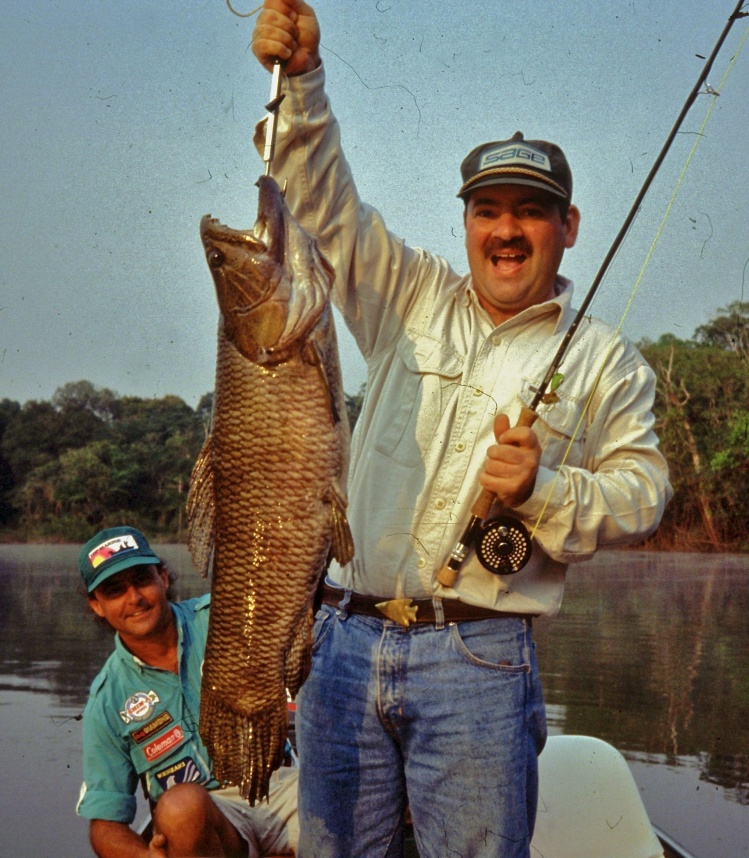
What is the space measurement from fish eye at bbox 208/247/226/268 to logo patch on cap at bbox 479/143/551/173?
945 millimetres

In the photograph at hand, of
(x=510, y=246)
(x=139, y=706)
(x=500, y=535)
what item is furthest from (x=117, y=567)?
(x=510, y=246)

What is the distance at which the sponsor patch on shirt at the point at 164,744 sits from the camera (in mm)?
4387

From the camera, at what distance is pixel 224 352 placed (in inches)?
96.2

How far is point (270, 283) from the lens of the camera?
2.38 meters

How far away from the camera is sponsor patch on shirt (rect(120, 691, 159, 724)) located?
439 centimetres

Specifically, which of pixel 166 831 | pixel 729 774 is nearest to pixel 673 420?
pixel 729 774

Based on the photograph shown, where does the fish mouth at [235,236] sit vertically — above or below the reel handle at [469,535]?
above

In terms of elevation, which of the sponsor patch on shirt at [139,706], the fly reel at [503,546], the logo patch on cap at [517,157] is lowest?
the sponsor patch on shirt at [139,706]

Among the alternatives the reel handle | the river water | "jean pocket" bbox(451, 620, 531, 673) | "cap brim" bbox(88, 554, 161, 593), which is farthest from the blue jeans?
the river water

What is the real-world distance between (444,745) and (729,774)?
8582 millimetres

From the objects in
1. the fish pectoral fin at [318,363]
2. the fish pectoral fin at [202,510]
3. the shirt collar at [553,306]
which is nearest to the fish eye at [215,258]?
the fish pectoral fin at [318,363]

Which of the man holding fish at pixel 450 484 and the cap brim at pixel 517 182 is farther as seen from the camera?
the cap brim at pixel 517 182

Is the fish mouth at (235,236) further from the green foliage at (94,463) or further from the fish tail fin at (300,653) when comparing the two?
the green foliage at (94,463)

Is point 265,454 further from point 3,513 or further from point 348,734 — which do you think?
point 3,513
